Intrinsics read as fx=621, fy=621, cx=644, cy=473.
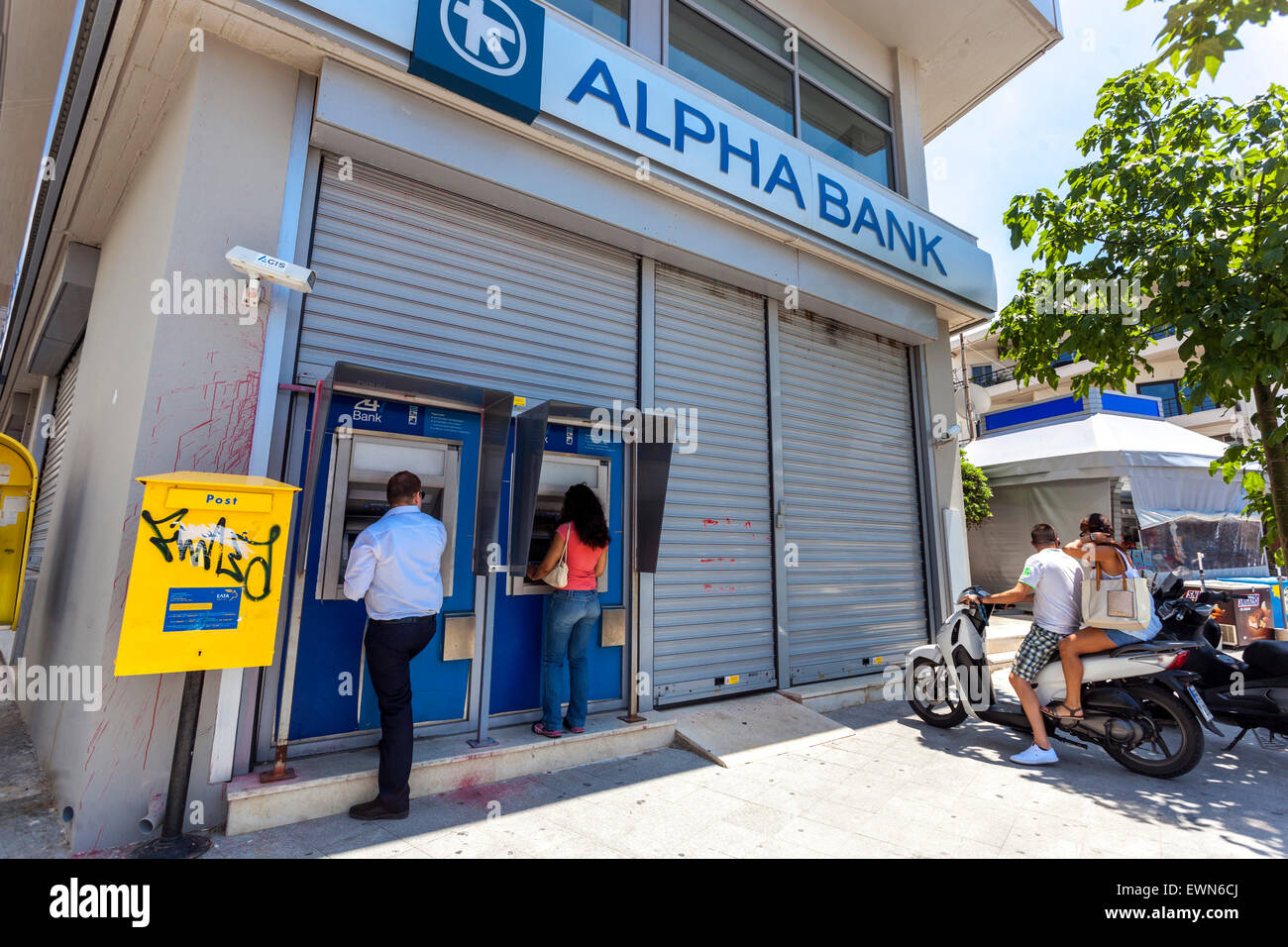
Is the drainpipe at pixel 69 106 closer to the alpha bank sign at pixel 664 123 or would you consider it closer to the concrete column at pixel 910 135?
the alpha bank sign at pixel 664 123

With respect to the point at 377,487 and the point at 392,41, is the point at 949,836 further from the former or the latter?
the point at 392,41

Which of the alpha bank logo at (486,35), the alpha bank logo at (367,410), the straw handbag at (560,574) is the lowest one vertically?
the straw handbag at (560,574)

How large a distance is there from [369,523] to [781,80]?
611 centimetres

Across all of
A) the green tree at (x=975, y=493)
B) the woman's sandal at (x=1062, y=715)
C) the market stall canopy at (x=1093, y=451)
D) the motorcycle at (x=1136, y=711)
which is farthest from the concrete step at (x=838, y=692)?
the market stall canopy at (x=1093, y=451)

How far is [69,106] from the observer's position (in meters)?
Answer: 4.19

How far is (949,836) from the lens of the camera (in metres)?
3.10

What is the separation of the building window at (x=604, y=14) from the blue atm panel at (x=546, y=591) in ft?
11.2

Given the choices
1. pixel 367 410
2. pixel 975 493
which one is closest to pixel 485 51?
pixel 367 410

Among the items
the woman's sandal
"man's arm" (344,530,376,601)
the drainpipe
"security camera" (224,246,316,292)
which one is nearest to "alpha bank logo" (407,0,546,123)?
"security camera" (224,246,316,292)

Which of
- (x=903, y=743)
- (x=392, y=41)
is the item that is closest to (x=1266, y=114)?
(x=903, y=743)

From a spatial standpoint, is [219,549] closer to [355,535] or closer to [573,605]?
[355,535]

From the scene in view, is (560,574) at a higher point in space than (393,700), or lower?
higher

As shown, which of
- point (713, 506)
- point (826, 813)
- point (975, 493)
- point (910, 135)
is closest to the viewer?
point (826, 813)

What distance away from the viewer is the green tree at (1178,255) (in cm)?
457
